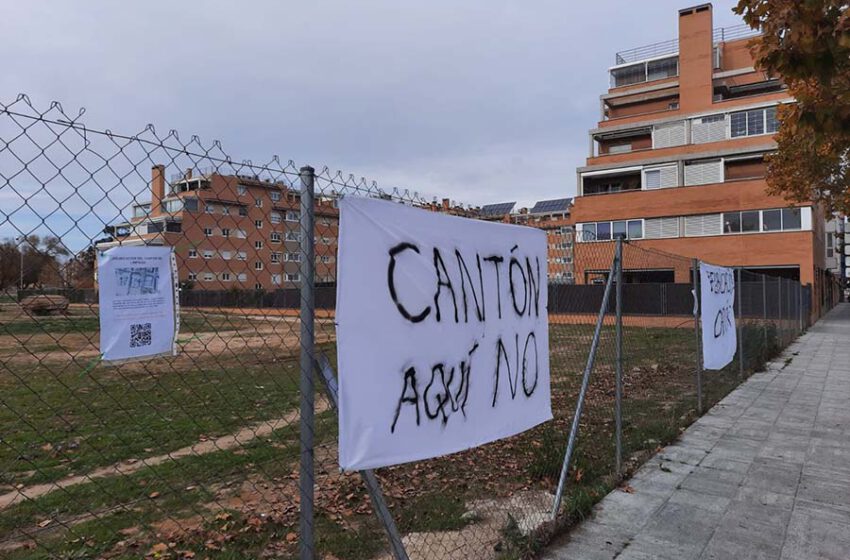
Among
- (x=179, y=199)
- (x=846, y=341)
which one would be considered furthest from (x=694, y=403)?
(x=846, y=341)

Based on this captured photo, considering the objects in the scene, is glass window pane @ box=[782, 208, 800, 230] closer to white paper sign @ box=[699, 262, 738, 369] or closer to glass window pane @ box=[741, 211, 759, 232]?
glass window pane @ box=[741, 211, 759, 232]

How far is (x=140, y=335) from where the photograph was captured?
6.77 ft

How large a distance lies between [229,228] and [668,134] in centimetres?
4208

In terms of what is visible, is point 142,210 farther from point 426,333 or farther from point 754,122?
point 754,122

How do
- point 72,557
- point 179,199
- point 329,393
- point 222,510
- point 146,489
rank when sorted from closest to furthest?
point 179,199 < point 329,393 < point 72,557 < point 222,510 < point 146,489

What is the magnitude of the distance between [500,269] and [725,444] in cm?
459

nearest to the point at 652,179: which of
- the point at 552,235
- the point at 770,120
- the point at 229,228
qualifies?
the point at 770,120

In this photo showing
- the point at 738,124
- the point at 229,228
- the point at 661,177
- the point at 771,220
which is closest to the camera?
the point at 229,228

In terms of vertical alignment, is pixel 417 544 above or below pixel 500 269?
below

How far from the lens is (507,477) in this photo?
5.17 m

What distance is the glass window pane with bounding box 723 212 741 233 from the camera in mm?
32312

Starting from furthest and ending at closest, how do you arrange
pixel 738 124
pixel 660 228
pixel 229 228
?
pixel 660 228, pixel 738 124, pixel 229 228

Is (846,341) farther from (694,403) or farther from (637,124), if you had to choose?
(637,124)

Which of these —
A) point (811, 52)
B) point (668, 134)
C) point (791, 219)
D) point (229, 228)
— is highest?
point (668, 134)
